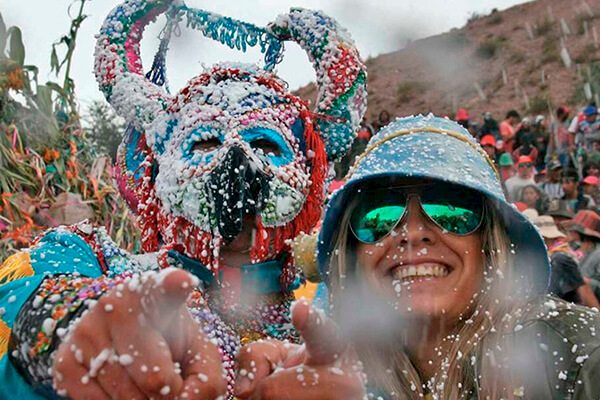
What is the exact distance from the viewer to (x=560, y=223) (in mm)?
6465

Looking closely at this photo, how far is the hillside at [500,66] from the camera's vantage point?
26.9 metres

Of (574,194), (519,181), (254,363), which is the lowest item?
(254,363)

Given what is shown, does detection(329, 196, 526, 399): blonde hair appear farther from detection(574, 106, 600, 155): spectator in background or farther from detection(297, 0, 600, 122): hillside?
detection(297, 0, 600, 122): hillside

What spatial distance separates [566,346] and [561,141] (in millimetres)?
10984

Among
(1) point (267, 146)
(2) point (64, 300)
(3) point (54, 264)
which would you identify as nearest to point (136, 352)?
(2) point (64, 300)

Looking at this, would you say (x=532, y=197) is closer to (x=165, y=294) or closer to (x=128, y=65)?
(x=128, y=65)

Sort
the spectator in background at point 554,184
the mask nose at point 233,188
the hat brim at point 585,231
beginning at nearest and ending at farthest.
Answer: the mask nose at point 233,188 → the hat brim at point 585,231 → the spectator in background at point 554,184

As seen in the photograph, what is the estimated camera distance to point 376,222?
2.00 m

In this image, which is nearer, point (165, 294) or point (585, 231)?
point (165, 294)

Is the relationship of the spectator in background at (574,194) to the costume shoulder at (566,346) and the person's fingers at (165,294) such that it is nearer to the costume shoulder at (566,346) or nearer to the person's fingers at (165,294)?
the costume shoulder at (566,346)

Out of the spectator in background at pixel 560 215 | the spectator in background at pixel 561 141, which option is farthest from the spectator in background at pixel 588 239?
the spectator in background at pixel 561 141

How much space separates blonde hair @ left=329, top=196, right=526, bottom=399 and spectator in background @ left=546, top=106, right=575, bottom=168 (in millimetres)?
9991

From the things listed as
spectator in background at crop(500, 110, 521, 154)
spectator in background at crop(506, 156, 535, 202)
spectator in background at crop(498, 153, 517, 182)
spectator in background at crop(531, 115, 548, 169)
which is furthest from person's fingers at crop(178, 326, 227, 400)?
spectator in background at crop(500, 110, 521, 154)

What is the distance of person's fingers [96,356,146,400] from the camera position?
3.72ft
